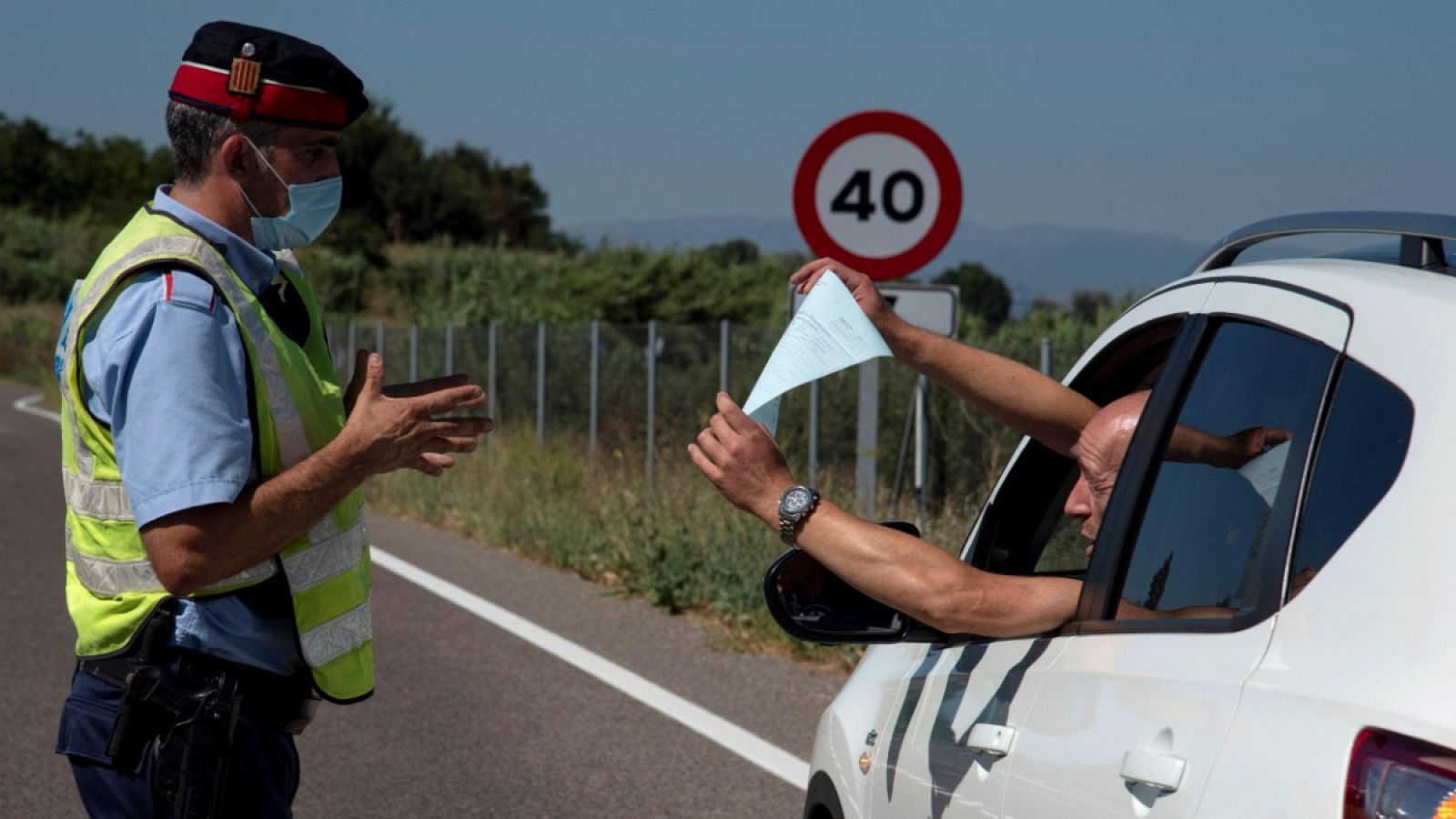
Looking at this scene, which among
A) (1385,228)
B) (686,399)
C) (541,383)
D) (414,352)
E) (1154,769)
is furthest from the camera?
(414,352)

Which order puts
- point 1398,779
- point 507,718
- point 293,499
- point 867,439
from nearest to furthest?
point 1398,779, point 293,499, point 507,718, point 867,439

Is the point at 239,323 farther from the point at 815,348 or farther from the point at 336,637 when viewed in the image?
the point at 815,348

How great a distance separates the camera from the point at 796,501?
9.51 feet

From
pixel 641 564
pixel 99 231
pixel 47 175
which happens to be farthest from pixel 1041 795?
pixel 47 175

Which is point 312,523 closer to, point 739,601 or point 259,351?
point 259,351

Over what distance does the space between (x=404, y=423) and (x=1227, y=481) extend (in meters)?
1.26

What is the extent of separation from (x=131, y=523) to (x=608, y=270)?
111 ft

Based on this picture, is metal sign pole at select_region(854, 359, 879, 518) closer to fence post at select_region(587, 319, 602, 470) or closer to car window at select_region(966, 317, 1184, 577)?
car window at select_region(966, 317, 1184, 577)

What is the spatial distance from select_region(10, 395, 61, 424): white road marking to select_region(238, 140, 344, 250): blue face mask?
99.1 ft

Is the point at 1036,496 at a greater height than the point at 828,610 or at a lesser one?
greater

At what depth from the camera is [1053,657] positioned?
281cm

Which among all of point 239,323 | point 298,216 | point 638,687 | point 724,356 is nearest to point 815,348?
point 239,323

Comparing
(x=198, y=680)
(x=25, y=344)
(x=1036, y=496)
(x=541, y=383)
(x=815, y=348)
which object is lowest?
(x=25, y=344)

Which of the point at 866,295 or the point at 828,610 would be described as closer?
the point at 828,610
